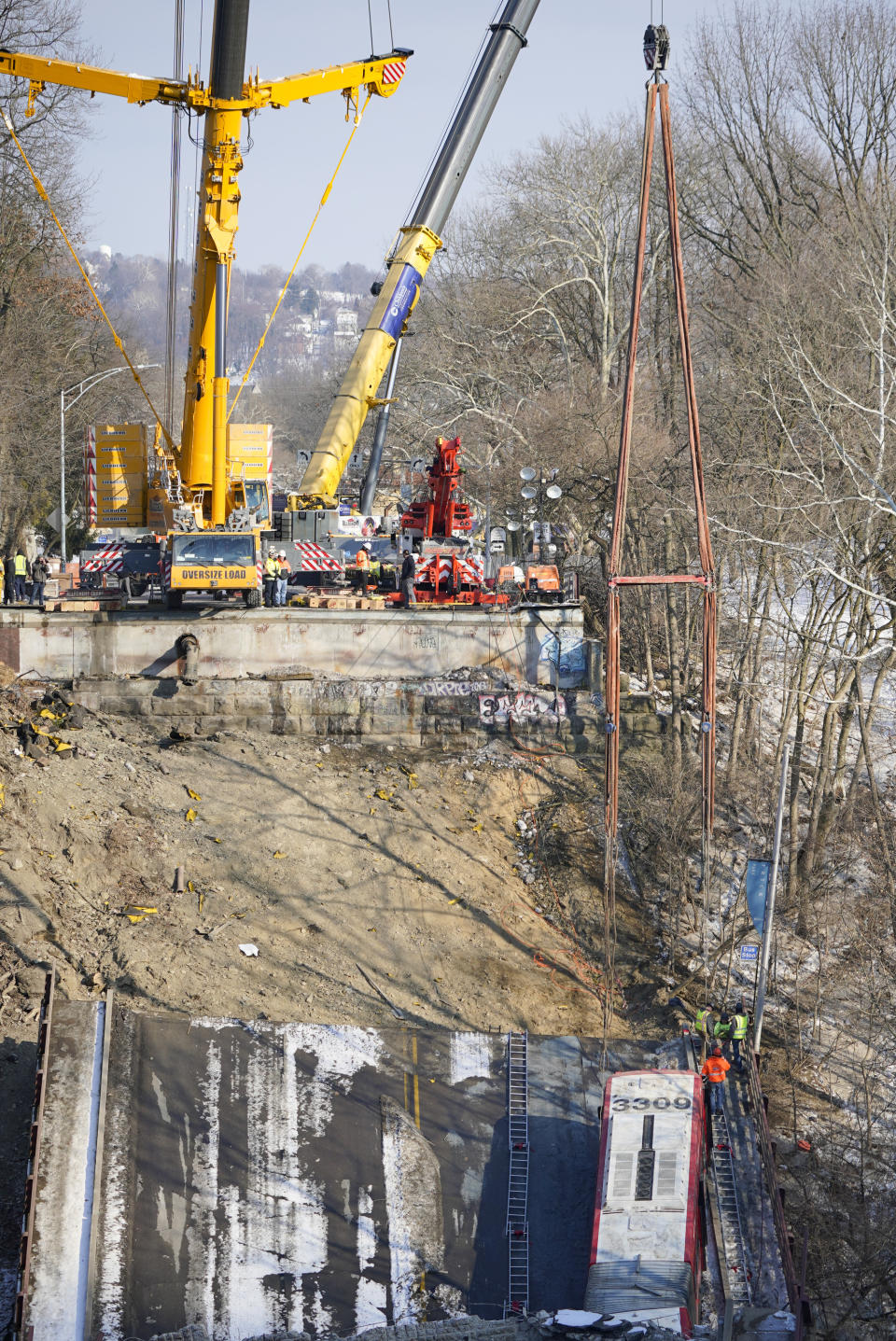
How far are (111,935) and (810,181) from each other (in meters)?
35.5

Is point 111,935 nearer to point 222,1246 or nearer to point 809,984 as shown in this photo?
point 222,1246

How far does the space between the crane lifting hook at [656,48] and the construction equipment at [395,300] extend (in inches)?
566

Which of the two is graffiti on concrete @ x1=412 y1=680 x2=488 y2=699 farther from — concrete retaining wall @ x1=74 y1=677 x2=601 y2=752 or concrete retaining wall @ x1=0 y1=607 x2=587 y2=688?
concrete retaining wall @ x1=0 y1=607 x2=587 y2=688

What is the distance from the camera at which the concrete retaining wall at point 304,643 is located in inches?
1142

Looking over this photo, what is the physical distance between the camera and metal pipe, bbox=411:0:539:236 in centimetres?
3438

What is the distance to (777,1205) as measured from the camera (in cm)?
1666

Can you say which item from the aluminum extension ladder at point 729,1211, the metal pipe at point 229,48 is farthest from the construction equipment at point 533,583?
the aluminum extension ladder at point 729,1211

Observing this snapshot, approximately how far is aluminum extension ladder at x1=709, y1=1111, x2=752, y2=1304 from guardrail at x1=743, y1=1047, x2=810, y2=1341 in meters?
0.40

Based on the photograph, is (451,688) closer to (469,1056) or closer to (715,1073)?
(469,1056)

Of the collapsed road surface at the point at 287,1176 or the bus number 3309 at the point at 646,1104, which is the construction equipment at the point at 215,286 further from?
the bus number 3309 at the point at 646,1104

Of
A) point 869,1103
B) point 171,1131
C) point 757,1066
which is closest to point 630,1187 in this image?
point 757,1066

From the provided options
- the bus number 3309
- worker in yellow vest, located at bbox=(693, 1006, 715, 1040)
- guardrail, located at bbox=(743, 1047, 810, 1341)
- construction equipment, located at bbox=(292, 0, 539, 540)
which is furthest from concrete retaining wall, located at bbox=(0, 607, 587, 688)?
the bus number 3309

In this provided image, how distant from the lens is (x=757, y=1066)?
1938 cm

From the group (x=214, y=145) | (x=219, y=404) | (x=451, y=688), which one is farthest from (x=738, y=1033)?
(x=214, y=145)
